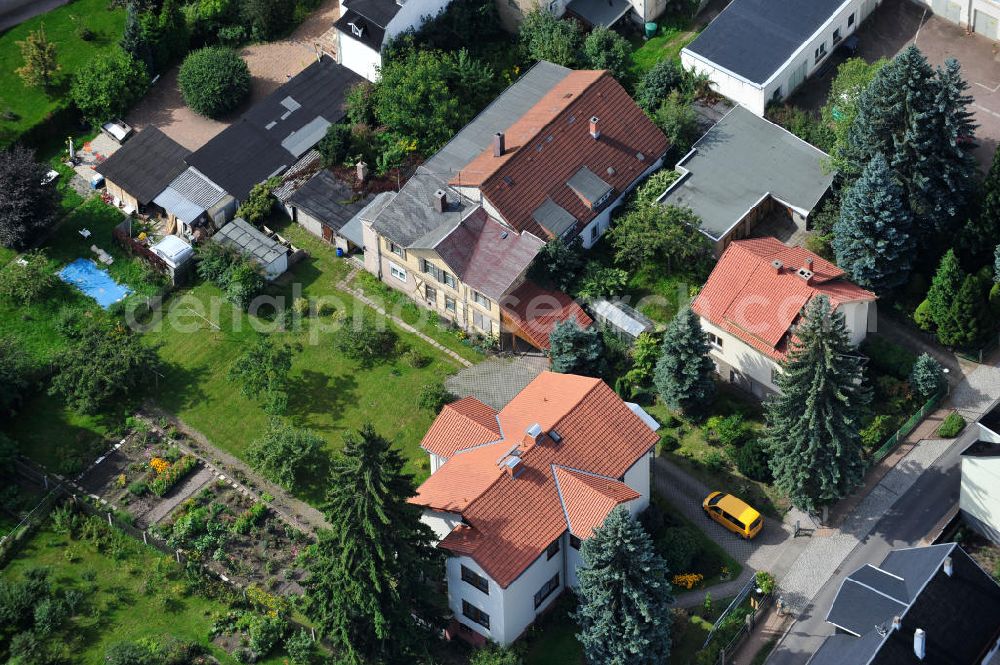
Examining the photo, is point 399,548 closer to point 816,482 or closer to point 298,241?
point 816,482

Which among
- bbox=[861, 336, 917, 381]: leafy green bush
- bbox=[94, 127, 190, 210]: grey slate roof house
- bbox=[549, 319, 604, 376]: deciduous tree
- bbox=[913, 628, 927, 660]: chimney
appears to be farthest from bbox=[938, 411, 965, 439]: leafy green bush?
bbox=[94, 127, 190, 210]: grey slate roof house

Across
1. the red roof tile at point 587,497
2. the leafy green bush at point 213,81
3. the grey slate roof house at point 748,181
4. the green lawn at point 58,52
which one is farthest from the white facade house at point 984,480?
the green lawn at point 58,52

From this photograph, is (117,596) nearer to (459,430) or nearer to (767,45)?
(459,430)

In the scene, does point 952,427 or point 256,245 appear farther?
point 256,245

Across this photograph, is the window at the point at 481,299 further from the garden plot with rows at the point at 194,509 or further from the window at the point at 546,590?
the window at the point at 546,590

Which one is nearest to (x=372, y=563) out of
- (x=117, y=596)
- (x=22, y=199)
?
(x=117, y=596)

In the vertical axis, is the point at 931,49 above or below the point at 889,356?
above

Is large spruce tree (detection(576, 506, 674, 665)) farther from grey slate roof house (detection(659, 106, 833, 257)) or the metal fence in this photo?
grey slate roof house (detection(659, 106, 833, 257))
